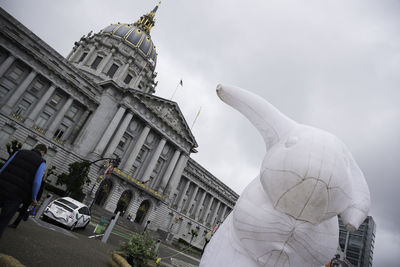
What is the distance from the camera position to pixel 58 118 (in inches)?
1087

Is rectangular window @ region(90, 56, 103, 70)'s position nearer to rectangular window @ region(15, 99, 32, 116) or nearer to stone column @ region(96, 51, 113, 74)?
stone column @ region(96, 51, 113, 74)

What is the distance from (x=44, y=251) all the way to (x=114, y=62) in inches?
1663

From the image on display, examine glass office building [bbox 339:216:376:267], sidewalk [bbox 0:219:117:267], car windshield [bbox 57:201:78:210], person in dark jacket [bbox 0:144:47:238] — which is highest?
glass office building [bbox 339:216:376:267]

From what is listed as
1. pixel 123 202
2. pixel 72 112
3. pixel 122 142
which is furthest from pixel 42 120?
pixel 123 202

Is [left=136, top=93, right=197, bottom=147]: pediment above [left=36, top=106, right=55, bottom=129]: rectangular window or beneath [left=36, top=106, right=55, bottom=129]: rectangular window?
above

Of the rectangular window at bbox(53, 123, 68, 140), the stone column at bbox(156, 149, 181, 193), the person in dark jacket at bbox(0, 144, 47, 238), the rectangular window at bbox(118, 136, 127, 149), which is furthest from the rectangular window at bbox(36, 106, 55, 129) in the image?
the person in dark jacket at bbox(0, 144, 47, 238)

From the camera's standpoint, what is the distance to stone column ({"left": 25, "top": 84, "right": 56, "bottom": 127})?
2535 centimetres

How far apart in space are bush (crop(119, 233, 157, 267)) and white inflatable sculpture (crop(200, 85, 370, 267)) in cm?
349

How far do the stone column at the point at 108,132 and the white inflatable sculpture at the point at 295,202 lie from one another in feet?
95.2

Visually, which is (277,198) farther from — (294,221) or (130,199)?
(130,199)

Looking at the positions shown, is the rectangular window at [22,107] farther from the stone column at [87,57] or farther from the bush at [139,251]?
the bush at [139,251]

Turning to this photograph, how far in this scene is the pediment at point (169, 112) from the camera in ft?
113

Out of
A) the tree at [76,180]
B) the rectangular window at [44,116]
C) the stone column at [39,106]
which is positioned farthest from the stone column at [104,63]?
the tree at [76,180]

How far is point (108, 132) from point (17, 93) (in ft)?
32.3
